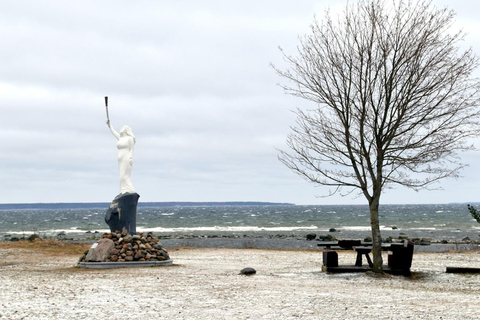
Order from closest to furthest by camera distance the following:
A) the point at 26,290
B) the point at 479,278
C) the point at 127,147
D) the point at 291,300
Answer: the point at 291,300, the point at 26,290, the point at 479,278, the point at 127,147

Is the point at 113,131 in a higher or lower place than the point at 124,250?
higher

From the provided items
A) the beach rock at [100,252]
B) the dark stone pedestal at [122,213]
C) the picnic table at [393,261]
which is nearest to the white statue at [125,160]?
the dark stone pedestal at [122,213]

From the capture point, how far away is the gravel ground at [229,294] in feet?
31.6

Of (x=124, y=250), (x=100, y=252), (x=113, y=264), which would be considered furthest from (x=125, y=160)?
(x=113, y=264)

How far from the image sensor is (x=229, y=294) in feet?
38.7

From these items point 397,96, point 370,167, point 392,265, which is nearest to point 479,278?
point 392,265

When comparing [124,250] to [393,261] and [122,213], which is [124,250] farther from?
[393,261]

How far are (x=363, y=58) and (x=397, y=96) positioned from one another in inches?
51.1

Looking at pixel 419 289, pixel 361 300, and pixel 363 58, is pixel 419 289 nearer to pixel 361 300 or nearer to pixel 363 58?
pixel 361 300

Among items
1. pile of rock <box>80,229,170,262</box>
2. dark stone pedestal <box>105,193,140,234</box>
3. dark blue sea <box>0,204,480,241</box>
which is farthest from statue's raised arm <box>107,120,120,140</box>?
dark blue sea <box>0,204,480,241</box>

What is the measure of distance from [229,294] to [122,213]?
9.66 meters

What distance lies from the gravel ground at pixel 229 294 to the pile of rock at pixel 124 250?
2.97ft

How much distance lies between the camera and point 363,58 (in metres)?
15.5

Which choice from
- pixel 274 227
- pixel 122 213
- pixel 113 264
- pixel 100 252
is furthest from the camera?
pixel 274 227
